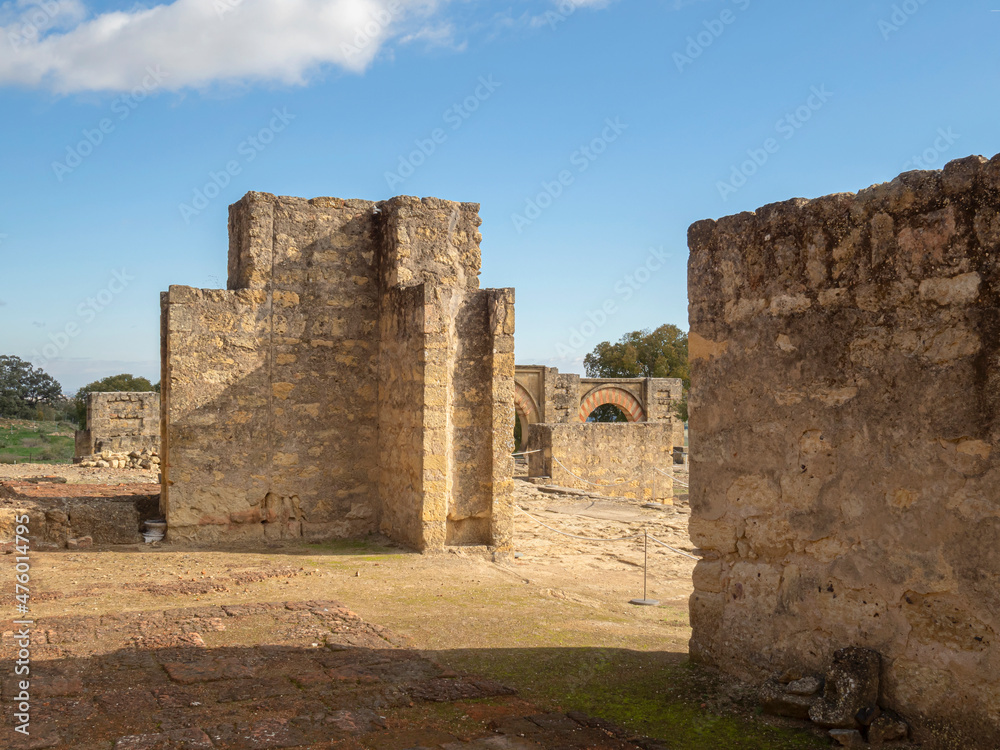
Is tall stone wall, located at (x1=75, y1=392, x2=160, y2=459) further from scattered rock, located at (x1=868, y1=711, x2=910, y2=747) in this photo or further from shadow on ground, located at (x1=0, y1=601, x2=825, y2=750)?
scattered rock, located at (x1=868, y1=711, x2=910, y2=747)

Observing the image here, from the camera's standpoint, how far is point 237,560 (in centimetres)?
679

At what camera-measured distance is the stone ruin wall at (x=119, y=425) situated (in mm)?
18109

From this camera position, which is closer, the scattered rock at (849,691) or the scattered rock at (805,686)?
the scattered rock at (849,691)

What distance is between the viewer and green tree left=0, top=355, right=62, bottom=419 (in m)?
37.8

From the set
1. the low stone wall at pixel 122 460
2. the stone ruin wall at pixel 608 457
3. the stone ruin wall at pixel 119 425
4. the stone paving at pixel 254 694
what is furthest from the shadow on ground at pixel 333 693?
the stone ruin wall at pixel 119 425

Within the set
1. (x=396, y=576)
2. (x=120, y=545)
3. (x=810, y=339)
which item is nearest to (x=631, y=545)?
(x=396, y=576)

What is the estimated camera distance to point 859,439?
3217 mm

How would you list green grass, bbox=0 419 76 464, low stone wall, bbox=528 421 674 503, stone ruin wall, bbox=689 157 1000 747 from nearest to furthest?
stone ruin wall, bbox=689 157 1000 747
low stone wall, bbox=528 421 674 503
green grass, bbox=0 419 76 464

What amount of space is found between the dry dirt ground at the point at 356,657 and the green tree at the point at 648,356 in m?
39.3

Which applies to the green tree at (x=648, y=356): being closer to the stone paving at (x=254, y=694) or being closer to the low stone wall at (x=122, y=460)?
the low stone wall at (x=122, y=460)

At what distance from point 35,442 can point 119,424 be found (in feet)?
34.7

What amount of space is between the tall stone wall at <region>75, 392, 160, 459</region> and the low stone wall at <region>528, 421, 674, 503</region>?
873 centimetres

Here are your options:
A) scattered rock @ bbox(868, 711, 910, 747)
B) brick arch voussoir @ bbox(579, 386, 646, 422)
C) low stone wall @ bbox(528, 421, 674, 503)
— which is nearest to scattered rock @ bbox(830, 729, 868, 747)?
scattered rock @ bbox(868, 711, 910, 747)

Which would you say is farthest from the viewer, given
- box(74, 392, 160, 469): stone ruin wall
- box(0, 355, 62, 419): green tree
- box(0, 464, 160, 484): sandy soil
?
box(0, 355, 62, 419): green tree
